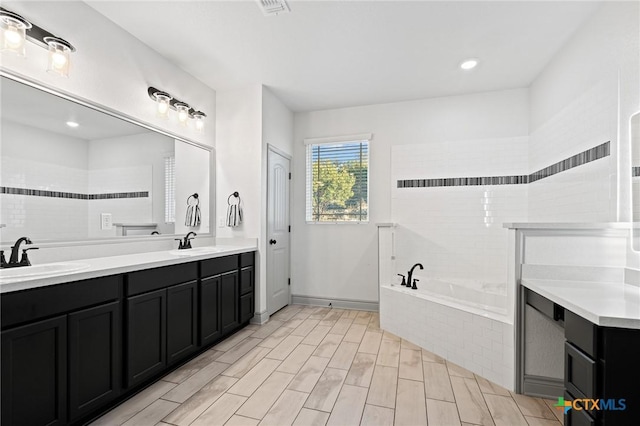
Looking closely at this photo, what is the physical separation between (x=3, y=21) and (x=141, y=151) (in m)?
1.16

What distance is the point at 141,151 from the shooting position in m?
2.74

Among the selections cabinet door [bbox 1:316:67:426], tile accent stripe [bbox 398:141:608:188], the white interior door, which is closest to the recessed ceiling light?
tile accent stripe [bbox 398:141:608:188]

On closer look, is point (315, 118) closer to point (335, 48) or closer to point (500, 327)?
point (335, 48)

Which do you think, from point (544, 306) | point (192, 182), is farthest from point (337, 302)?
point (544, 306)

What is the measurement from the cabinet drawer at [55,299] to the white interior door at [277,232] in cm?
200

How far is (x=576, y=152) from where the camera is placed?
8.54 ft

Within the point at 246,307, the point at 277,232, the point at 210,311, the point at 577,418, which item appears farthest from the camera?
the point at 277,232

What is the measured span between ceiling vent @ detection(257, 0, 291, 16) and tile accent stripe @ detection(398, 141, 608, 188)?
97.4 inches

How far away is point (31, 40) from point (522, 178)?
458cm

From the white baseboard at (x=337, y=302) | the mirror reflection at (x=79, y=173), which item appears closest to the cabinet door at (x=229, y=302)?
the mirror reflection at (x=79, y=173)

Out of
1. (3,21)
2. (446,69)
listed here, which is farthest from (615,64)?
(3,21)

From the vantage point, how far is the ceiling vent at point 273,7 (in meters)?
2.19

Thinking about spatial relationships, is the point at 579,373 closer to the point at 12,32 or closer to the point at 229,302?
the point at 229,302

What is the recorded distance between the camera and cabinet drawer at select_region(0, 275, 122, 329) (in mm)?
1371
